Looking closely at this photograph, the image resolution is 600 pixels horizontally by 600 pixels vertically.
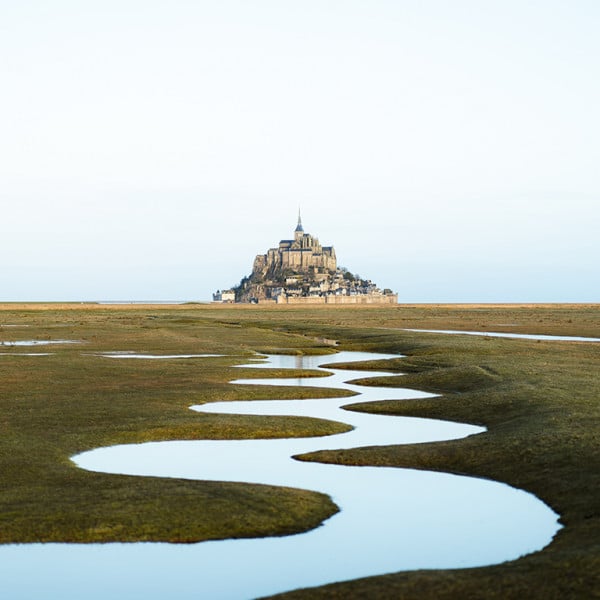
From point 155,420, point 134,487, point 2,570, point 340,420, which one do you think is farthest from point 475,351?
point 2,570

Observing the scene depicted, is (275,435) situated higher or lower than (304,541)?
higher

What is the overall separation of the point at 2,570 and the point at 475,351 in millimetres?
50635

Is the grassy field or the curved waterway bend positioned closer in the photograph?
the grassy field

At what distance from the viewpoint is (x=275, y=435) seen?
105ft

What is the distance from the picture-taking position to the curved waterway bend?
1614 cm

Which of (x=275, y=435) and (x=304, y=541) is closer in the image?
(x=304, y=541)

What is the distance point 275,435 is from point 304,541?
43.9 feet

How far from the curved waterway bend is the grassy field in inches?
26.9

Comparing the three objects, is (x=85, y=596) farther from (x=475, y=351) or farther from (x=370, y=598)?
(x=475, y=351)

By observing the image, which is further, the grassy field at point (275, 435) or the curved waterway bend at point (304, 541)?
the curved waterway bend at point (304, 541)

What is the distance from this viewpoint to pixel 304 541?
61.5 ft

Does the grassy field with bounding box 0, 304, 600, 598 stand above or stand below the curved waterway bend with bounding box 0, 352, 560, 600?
above

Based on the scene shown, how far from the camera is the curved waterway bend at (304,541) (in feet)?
53.0

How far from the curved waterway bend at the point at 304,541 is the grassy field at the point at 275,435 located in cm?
68
